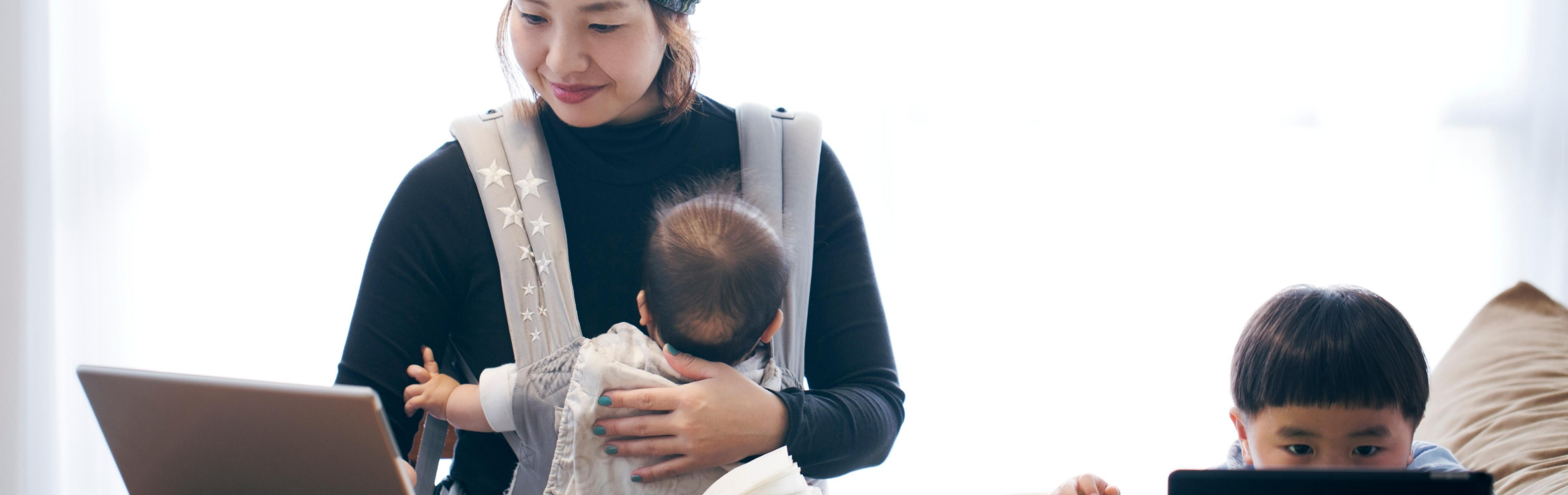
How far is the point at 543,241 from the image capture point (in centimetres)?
112

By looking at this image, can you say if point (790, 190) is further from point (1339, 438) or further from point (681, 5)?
point (1339, 438)

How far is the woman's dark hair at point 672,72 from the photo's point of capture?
120cm

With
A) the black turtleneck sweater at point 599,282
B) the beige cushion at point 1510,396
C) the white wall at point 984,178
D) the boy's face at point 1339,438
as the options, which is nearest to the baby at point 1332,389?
the boy's face at point 1339,438

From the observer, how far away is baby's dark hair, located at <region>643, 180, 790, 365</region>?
106cm

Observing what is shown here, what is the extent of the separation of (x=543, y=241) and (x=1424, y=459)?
3.86ft

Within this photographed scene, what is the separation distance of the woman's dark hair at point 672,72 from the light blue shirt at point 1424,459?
Answer: 800 mm

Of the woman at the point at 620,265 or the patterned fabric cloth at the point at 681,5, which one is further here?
the patterned fabric cloth at the point at 681,5

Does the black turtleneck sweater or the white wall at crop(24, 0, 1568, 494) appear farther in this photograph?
the white wall at crop(24, 0, 1568, 494)

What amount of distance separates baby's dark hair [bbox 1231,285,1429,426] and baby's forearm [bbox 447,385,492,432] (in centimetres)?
95

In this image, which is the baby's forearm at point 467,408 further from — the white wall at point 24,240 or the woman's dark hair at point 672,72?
the white wall at point 24,240

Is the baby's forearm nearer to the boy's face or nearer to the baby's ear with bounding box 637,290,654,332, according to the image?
the baby's ear with bounding box 637,290,654,332

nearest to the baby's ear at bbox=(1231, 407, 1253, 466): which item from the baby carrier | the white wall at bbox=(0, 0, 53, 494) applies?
the baby carrier

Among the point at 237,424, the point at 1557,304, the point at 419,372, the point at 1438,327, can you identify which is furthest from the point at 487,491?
the point at 1438,327

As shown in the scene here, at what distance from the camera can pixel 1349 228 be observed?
8.63ft
